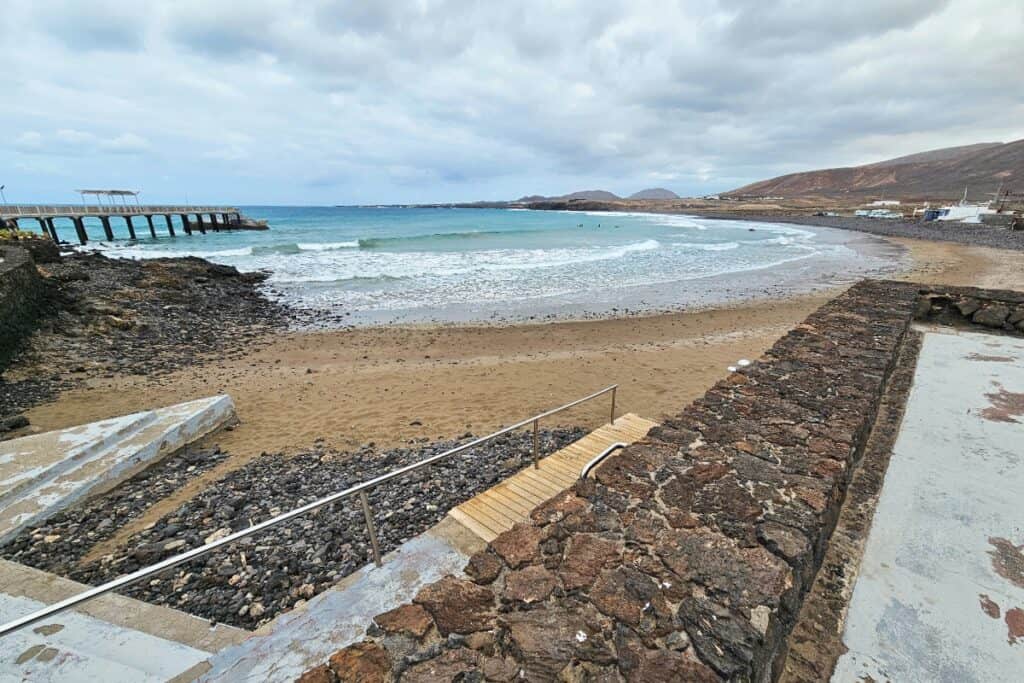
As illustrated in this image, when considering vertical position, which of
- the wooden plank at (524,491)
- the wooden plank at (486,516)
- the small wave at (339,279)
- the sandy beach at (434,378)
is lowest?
the sandy beach at (434,378)

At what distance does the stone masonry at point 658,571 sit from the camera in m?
1.79

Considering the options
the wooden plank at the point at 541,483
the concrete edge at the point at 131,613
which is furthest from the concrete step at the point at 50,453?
the wooden plank at the point at 541,483

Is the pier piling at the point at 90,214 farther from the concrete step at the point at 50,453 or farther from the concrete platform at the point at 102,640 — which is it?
the concrete platform at the point at 102,640

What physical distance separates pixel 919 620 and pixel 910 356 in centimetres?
419

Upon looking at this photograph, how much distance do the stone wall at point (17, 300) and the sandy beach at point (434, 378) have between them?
2654mm

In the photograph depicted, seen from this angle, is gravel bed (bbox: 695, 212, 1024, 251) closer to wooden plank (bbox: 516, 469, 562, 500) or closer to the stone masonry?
wooden plank (bbox: 516, 469, 562, 500)

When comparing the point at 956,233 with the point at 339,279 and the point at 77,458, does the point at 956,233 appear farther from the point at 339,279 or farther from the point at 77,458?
the point at 77,458

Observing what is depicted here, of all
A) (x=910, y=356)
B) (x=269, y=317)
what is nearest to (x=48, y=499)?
(x=910, y=356)

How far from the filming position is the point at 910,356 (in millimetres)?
5074

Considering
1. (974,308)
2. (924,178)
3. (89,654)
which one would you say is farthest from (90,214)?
(924,178)

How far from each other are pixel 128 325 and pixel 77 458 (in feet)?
32.9

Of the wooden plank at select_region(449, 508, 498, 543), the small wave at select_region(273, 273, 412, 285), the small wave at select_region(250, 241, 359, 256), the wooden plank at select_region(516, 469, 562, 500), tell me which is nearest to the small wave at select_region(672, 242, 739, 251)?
the small wave at select_region(273, 273, 412, 285)

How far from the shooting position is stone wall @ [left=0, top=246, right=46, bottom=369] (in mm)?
10102

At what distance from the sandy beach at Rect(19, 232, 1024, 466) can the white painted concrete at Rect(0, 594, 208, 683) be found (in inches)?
139
